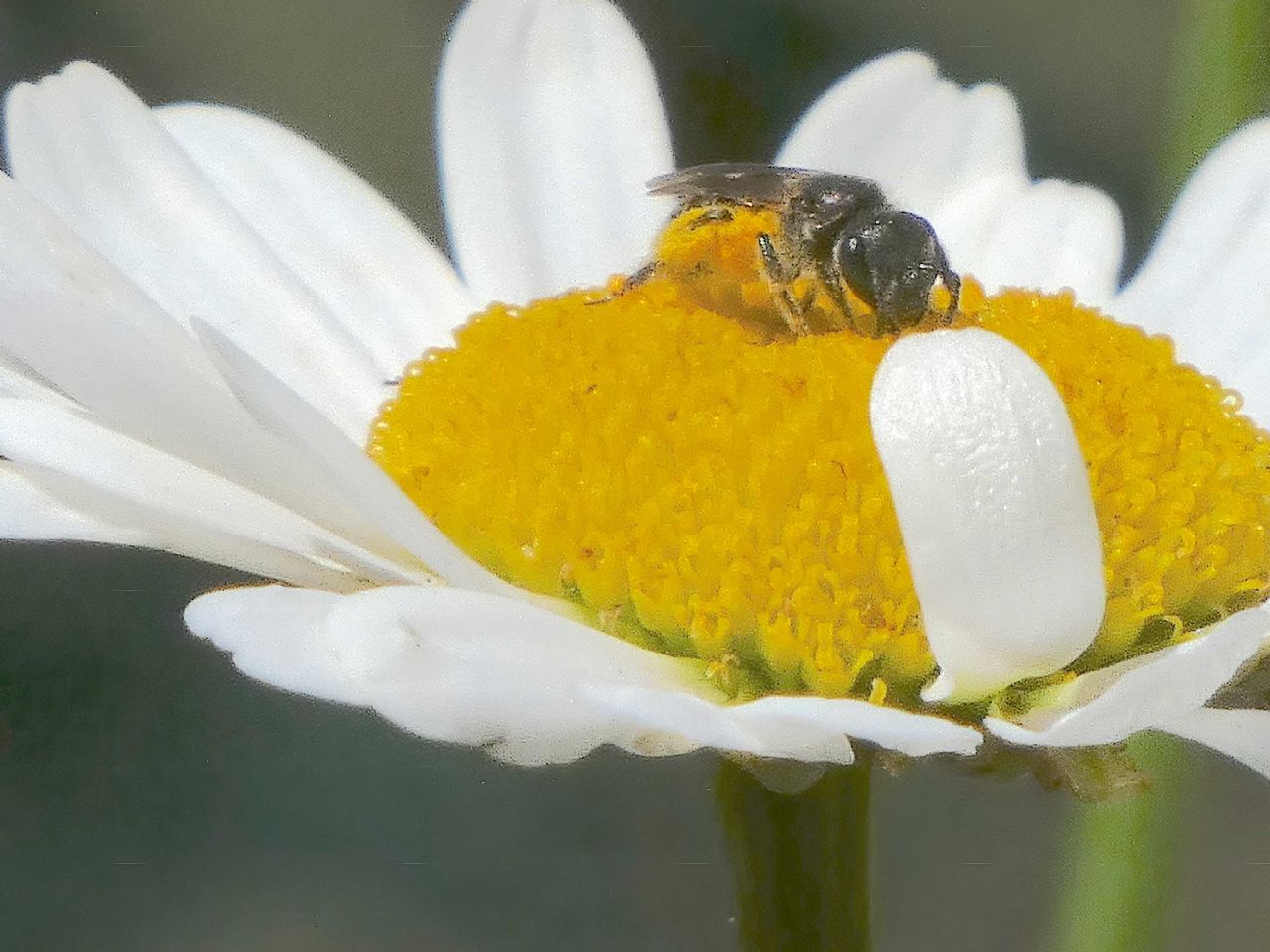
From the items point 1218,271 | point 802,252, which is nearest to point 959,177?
point 1218,271

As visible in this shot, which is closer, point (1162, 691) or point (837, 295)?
point (1162, 691)

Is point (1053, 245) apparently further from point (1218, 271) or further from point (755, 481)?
point (755, 481)

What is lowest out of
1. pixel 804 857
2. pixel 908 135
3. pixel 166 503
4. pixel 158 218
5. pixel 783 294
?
pixel 804 857

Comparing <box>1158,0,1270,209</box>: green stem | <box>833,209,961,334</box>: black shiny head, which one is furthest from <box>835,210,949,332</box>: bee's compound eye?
<box>1158,0,1270,209</box>: green stem

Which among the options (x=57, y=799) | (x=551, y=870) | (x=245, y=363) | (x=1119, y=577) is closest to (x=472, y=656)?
(x=245, y=363)

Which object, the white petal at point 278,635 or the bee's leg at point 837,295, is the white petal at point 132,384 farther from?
the bee's leg at point 837,295

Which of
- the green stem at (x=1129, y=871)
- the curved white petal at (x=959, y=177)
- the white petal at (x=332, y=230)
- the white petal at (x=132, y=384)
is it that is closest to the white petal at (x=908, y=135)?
the curved white petal at (x=959, y=177)

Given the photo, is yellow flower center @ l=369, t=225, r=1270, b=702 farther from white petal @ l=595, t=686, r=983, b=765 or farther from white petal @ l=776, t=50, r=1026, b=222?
white petal @ l=776, t=50, r=1026, b=222
